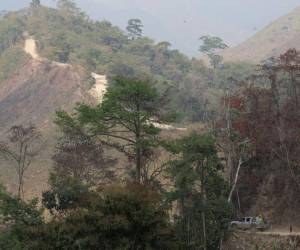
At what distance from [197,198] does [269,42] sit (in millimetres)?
159289

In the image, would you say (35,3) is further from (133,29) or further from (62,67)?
(62,67)

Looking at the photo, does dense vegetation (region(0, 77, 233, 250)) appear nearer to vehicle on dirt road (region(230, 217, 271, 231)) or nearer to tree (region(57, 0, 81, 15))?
vehicle on dirt road (region(230, 217, 271, 231))

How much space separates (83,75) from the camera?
3748 inches

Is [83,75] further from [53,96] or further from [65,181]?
[65,181]

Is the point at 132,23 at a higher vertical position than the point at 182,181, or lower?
higher

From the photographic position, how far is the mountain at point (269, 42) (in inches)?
6634

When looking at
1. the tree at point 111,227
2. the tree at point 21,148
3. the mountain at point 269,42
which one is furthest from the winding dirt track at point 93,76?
the mountain at point 269,42

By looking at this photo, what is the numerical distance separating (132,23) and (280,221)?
113m

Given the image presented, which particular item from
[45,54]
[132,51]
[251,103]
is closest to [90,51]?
A: [45,54]

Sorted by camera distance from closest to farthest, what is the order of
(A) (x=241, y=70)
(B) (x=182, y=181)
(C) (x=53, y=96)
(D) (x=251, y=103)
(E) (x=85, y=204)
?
(E) (x=85, y=204) → (B) (x=182, y=181) → (D) (x=251, y=103) → (C) (x=53, y=96) → (A) (x=241, y=70)

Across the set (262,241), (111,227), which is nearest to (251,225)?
(262,241)

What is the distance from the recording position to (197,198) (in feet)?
101

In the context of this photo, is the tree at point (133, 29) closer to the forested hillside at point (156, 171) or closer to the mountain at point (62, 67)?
the mountain at point (62, 67)

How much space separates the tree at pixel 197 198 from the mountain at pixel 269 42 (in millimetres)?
137527
